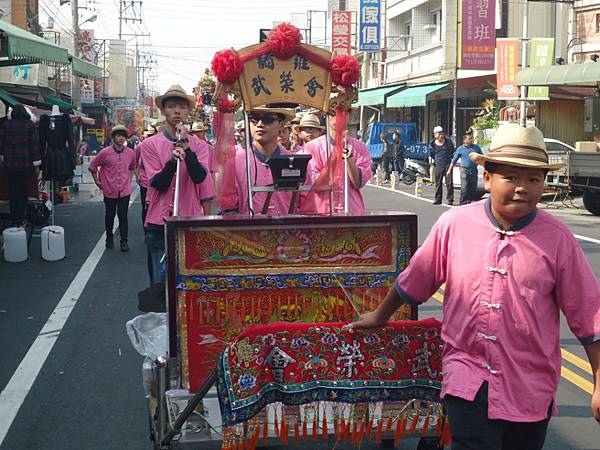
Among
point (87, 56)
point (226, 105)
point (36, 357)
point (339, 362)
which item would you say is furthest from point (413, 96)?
point (339, 362)

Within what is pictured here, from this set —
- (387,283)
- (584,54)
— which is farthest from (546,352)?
(584,54)

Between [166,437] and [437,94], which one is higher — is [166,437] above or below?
below

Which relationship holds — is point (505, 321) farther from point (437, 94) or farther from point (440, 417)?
point (437, 94)

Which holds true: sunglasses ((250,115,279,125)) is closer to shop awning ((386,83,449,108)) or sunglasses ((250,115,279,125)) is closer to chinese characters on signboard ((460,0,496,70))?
chinese characters on signboard ((460,0,496,70))

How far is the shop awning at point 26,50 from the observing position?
12.5 m

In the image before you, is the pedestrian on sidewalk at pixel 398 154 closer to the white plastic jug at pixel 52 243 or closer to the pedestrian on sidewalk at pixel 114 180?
the pedestrian on sidewalk at pixel 114 180

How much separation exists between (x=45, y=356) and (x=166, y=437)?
3437 mm

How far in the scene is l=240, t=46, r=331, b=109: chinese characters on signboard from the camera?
16.8ft

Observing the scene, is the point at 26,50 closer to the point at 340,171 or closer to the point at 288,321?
the point at 340,171

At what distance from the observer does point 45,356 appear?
23.5 ft

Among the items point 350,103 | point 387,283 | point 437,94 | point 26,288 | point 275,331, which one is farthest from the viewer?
point 437,94

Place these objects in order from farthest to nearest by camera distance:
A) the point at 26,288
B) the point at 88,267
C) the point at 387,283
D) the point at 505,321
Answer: the point at 88,267, the point at 26,288, the point at 387,283, the point at 505,321

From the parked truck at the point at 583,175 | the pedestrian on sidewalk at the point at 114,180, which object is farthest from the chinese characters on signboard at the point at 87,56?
the pedestrian on sidewalk at the point at 114,180

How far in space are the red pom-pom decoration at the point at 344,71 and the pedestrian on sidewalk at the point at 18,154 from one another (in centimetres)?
895
